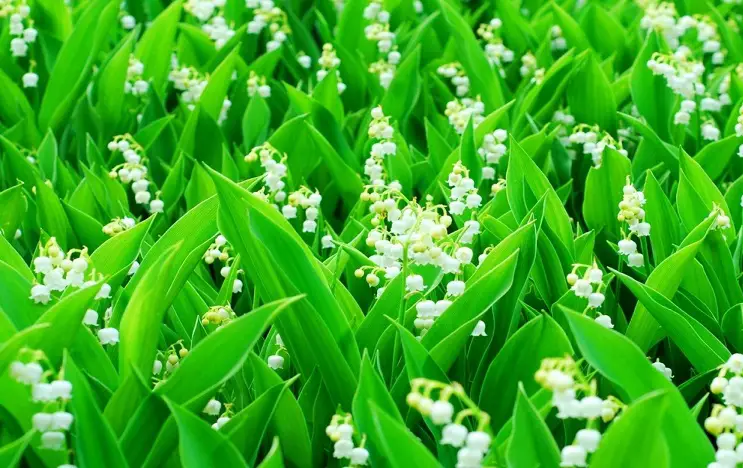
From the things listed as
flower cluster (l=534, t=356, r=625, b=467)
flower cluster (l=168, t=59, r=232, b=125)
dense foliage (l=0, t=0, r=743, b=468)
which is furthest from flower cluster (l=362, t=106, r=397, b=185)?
flower cluster (l=534, t=356, r=625, b=467)

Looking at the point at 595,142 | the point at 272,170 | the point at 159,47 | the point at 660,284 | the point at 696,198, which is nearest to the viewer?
the point at 660,284

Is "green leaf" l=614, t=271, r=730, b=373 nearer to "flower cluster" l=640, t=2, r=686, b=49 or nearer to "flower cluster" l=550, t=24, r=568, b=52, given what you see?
"flower cluster" l=640, t=2, r=686, b=49

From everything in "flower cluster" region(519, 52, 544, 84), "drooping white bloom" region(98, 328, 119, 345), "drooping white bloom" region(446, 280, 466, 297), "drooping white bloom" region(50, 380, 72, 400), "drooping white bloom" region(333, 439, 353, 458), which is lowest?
"flower cluster" region(519, 52, 544, 84)

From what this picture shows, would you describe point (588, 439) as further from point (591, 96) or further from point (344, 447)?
point (591, 96)

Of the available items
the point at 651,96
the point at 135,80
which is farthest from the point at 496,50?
the point at 135,80

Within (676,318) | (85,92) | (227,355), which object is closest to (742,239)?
(676,318)

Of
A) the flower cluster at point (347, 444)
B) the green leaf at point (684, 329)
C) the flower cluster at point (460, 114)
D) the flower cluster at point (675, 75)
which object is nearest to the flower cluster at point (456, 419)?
the flower cluster at point (347, 444)
